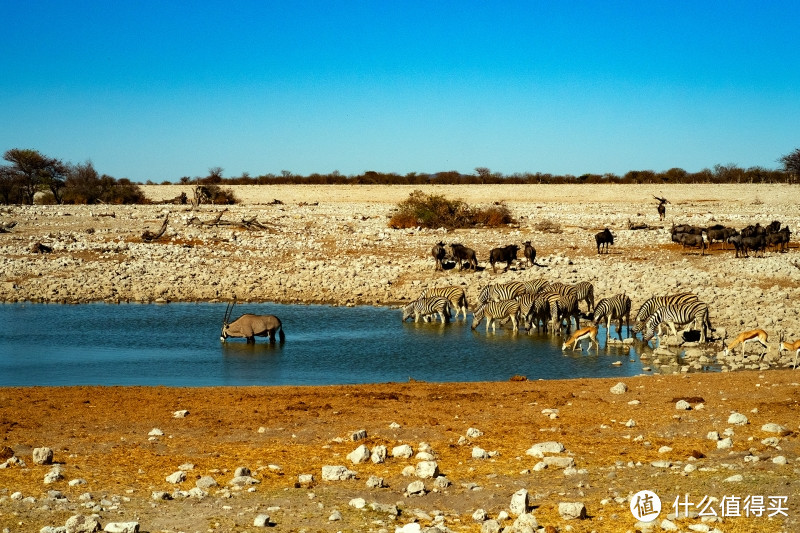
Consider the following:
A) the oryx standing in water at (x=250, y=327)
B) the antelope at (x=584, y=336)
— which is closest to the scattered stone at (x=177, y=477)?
the oryx standing in water at (x=250, y=327)

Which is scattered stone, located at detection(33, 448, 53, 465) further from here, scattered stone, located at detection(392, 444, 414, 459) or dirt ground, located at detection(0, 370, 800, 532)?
scattered stone, located at detection(392, 444, 414, 459)

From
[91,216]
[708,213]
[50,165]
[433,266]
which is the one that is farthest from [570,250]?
[50,165]

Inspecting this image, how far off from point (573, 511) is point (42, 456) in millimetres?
4928

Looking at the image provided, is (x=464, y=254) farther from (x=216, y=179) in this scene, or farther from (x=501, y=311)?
(x=216, y=179)

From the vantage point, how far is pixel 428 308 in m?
21.5

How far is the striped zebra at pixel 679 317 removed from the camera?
17.8m

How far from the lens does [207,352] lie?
1752 cm

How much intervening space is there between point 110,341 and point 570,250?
1760 cm

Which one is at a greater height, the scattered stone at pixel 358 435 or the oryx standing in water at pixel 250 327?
the scattered stone at pixel 358 435

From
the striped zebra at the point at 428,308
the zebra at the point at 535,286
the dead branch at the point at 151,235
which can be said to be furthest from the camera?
the dead branch at the point at 151,235

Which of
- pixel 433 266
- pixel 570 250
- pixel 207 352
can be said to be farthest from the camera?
pixel 570 250

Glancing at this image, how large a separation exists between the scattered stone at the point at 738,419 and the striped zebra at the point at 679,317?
8.39 meters

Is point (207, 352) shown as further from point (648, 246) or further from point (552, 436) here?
point (648, 246)

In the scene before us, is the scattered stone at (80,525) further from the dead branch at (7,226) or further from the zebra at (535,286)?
the dead branch at (7,226)
